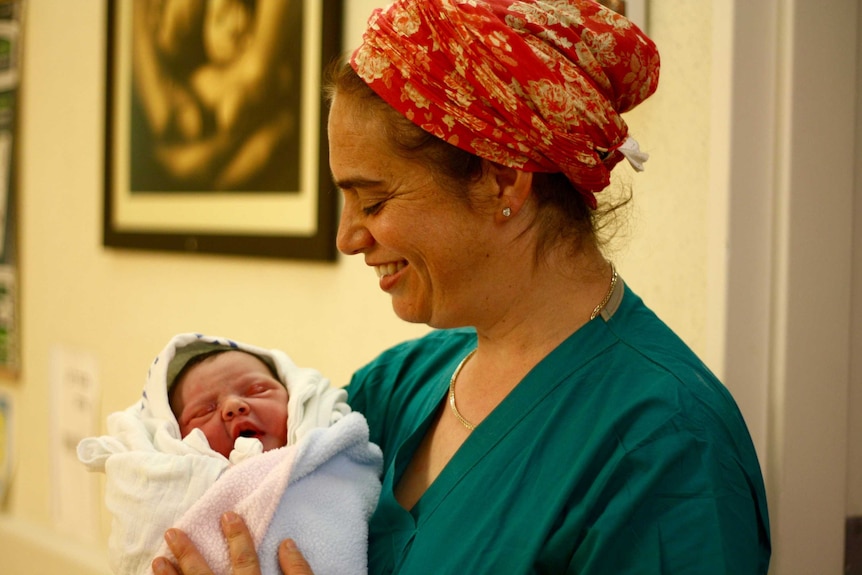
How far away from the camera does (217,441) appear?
1339mm

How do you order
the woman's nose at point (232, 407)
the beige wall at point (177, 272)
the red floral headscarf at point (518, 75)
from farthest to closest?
the beige wall at point (177, 272)
the woman's nose at point (232, 407)
the red floral headscarf at point (518, 75)

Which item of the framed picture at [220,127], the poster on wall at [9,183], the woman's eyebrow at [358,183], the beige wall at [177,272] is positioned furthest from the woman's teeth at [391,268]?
the poster on wall at [9,183]

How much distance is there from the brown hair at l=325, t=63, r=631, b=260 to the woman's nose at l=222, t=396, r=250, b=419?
459 millimetres

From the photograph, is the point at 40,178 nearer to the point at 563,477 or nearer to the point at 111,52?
the point at 111,52

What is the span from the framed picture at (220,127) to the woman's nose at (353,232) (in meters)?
0.87

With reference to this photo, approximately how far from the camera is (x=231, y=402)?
134cm

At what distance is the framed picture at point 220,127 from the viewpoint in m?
2.13

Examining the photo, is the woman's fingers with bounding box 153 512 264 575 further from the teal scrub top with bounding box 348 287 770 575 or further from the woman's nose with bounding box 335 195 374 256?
the woman's nose with bounding box 335 195 374 256

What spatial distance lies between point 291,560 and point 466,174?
0.52 meters

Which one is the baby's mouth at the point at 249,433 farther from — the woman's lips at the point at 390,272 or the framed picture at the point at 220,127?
the framed picture at the point at 220,127

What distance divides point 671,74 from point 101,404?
2.04 metres

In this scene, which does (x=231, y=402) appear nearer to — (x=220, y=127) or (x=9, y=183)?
(x=220, y=127)

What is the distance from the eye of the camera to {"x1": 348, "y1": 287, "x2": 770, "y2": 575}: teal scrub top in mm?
932

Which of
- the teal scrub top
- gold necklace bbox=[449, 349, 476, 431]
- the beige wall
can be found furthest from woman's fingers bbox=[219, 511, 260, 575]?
the beige wall
